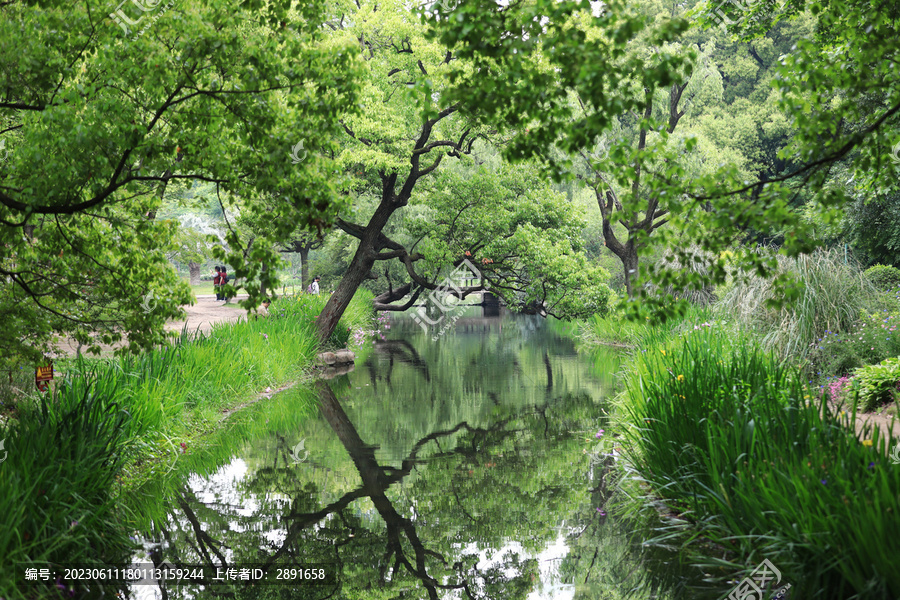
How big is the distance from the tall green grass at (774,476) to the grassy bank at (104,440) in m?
3.90

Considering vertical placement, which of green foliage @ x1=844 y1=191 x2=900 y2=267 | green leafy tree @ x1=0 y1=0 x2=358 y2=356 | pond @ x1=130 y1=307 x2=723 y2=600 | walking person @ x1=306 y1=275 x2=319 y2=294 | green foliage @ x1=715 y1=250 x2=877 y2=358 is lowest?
pond @ x1=130 y1=307 x2=723 y2=600

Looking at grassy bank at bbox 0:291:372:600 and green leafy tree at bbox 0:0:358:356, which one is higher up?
green leafy tree at bbox 0:0:358:356

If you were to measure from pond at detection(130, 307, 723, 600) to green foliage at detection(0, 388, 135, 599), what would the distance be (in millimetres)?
417

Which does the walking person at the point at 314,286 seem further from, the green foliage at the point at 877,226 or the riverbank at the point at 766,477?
the riverbank at the point at 766,477

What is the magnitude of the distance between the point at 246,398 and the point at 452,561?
652 centimetres

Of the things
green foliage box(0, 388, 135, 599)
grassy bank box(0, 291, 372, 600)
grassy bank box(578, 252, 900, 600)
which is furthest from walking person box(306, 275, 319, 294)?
green foliage box(0, 388, 135, 599)

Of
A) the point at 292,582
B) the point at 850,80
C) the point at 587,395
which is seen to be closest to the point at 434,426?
the point at 587,395

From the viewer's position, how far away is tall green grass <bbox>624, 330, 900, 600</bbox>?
3098mm

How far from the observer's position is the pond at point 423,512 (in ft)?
14.1

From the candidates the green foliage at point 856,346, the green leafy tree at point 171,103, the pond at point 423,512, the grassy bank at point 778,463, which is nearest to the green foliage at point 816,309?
the green foliage at point 856,346

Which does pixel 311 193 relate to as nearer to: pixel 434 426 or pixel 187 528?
pixel 187 528

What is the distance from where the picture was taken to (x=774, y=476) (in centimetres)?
384

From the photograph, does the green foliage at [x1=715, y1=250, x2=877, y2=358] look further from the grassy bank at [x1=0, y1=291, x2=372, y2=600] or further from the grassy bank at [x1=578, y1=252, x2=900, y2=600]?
the grassy bank at [x1=0, y1=291, x2=372, y2=600]

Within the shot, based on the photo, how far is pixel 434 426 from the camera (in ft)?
29.8
